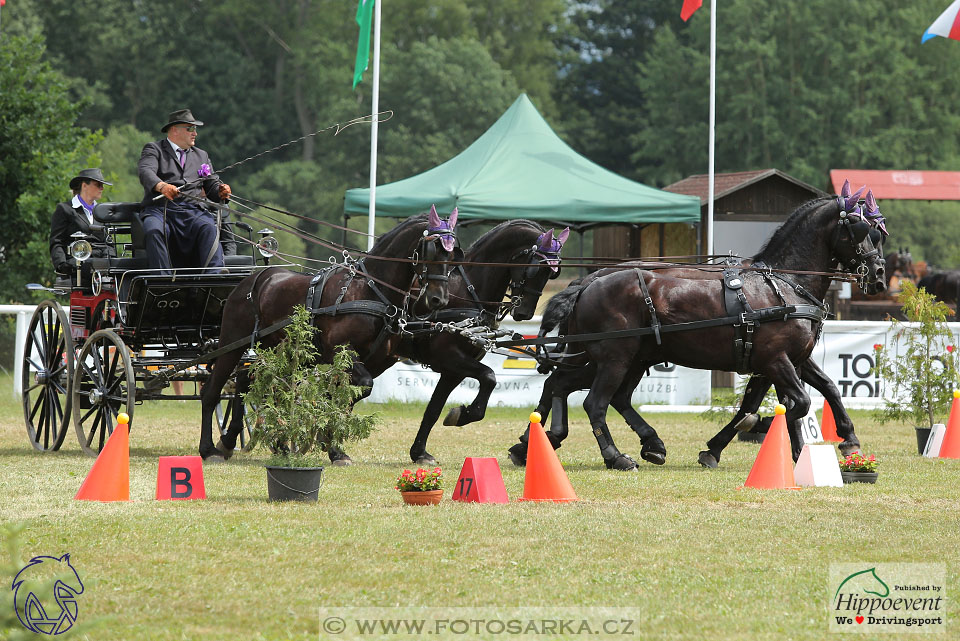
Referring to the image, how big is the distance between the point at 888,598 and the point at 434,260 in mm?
5265

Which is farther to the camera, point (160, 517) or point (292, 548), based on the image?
point (160, 517)

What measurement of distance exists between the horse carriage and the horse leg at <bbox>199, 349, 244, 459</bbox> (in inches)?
6.6

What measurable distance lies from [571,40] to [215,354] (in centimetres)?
4896

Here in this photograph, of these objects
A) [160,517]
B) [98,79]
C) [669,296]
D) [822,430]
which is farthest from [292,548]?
[98,79]

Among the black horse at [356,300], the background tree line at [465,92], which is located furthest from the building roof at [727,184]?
the background tree line at [465,92]

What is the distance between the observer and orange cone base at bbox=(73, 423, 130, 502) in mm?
7875

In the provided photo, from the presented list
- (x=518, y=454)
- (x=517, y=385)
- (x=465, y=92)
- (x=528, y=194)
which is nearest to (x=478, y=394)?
(x=518, y=454)

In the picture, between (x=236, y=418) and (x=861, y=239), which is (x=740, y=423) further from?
(x=236, y=418)

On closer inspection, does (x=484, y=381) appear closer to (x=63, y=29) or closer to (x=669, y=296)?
(x=669, y=296)

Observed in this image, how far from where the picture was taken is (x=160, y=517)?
285 inches

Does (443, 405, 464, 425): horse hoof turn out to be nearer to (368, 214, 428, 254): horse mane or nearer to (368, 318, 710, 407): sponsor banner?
(368, 214, 428, 254): horse mane

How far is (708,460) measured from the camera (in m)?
10.6

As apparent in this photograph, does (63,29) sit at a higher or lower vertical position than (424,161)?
higher

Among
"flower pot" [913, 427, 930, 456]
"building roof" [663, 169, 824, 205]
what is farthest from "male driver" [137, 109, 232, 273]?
"building roof" [663, 169, 824, 205]
